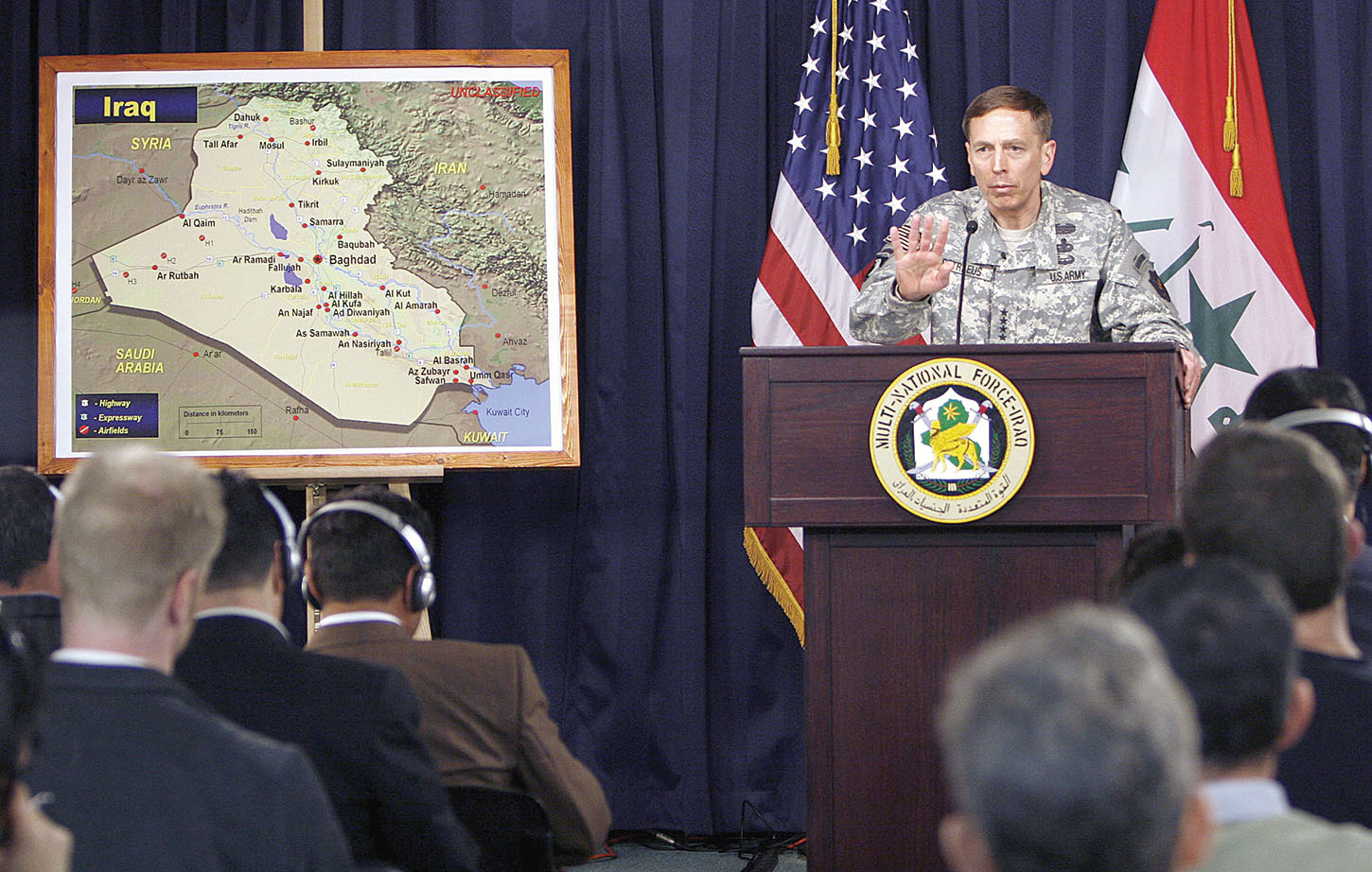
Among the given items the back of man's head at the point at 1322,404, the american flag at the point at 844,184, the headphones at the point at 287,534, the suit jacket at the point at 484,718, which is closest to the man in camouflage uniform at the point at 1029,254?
the american flag at the point at 844,184

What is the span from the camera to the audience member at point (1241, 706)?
1.13m

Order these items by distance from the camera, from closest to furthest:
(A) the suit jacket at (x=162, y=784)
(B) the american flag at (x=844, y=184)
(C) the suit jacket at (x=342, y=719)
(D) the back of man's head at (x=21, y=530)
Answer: (A) the suit jacket at (x=162, y=784)
(C) the suit jacket at (x=342, y=719)
(D) the back of man's head at (x=21, y=530)
(B) the american flag at (x=844, y=184)

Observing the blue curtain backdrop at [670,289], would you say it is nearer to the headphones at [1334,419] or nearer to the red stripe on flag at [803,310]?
the red stripe on flag at [803,310]

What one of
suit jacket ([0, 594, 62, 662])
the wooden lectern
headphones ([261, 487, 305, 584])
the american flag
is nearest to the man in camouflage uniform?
the wooden lectern

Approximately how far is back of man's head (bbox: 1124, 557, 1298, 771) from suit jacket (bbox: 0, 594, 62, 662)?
6.78 ft

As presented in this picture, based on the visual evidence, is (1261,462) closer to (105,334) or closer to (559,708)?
(559,708)

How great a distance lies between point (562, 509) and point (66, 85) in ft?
6.92

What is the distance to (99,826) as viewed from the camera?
139 centimetres

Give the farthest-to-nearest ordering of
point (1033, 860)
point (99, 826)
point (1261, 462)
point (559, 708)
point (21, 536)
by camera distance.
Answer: point (559, 708)
point (21, 536)
point (1261, 462)
point (99, 826)
point (1033, 860)

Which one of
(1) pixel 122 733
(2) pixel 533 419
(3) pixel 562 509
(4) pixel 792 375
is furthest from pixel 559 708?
(1) pixel 122 733

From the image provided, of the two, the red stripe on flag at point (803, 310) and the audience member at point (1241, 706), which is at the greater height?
the red stripe on flag at point (803, 310)

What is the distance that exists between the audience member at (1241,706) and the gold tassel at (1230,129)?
3599 mm

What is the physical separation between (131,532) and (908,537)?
1.66 meters

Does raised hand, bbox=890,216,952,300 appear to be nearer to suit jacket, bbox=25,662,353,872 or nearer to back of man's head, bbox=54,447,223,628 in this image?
back of man's head, bbox=54,447,223,628
